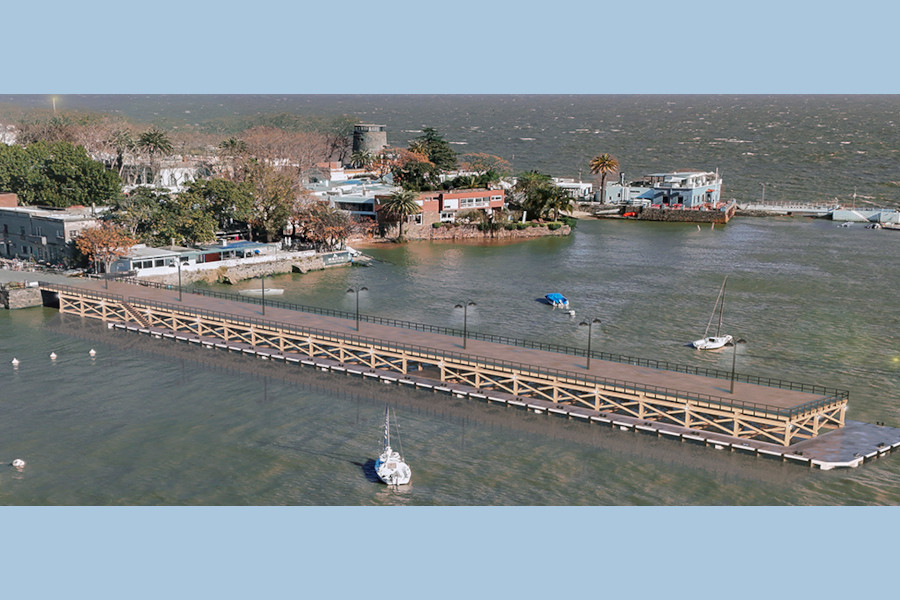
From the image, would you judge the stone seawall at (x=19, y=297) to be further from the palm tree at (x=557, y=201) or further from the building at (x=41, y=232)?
the palm tree at (x=557, y=201)

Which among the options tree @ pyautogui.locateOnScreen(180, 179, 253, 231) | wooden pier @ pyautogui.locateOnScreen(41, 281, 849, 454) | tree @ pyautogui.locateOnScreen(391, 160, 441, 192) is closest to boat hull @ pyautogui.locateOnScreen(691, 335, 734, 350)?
wooden pier @ pyautogui.locateOnScreen(41, 281, 849, 454)

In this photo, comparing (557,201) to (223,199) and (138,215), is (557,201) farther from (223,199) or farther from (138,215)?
(138,215)

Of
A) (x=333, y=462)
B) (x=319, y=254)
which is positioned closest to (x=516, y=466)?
(x=333, y=462)

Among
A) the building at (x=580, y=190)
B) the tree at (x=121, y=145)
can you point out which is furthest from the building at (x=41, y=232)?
the building at (x=580, y=190)

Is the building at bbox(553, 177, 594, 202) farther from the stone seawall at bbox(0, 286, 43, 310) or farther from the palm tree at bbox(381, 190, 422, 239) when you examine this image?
the stone seawall at bbox(0, 286, 43, 310)

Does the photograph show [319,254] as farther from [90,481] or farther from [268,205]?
[90,481]

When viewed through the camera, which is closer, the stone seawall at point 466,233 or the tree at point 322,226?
the tree at point 322,226

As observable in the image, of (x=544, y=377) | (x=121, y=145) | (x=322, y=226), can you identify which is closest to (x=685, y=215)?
(x=322, y=226)
